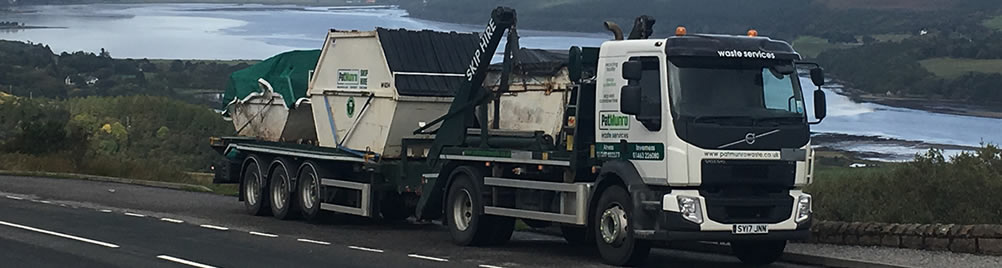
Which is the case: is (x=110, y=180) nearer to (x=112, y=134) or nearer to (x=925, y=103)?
(x=925, y=103)

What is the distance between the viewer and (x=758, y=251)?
54.8 feet

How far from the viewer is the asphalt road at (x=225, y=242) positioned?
1661cm

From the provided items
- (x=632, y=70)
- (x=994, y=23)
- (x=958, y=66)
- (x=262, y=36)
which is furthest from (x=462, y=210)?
(x=994, y=23)

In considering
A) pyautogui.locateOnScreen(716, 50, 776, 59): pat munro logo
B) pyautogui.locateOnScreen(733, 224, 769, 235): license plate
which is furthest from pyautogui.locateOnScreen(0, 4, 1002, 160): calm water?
pyautogui.locateOnScreen(733, 224, 769, 235): license plate

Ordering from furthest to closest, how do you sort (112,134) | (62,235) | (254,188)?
(112,134)
(254,188)
(62,235)

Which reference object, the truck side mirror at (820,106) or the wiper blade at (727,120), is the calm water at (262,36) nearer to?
the truck side mirror at (820,106)

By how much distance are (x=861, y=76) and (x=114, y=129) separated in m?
67.6

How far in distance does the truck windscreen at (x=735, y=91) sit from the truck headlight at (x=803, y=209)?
0.86m

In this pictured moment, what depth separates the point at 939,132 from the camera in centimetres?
4325

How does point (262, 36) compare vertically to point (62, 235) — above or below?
above

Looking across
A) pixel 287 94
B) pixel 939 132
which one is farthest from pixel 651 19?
pixel 939 132

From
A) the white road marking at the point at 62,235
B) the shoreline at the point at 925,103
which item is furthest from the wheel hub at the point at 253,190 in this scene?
the shoreline at the point at 925,103

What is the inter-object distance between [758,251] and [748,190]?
3.79 feet

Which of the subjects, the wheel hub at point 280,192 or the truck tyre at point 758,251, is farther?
the wheel hub at point 280,192
